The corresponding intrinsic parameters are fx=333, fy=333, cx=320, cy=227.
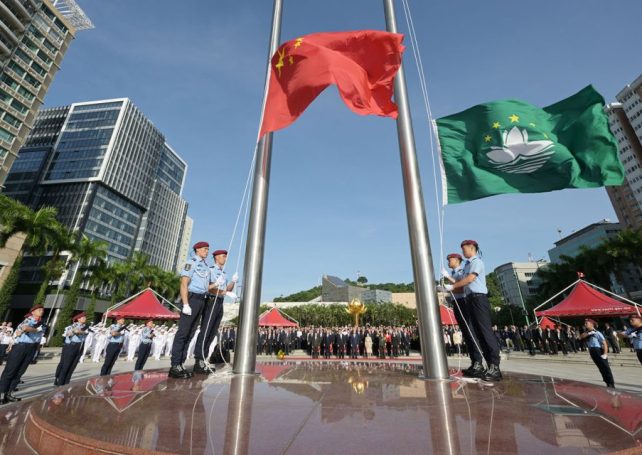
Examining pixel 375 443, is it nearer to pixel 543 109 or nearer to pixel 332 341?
pixel 543 109

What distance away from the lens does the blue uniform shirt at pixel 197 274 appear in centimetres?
585

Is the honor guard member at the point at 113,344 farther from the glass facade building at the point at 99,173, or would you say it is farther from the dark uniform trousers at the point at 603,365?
the glass facade building at the point at 99,173

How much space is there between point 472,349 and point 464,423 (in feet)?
10.9

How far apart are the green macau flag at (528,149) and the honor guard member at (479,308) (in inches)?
58.1

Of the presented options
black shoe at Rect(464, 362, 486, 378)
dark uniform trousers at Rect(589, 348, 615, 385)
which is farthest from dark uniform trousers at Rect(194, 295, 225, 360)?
dark uniform trousers at Rect(589, 348, 615, 385)

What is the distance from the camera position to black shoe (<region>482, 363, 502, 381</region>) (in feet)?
17.0

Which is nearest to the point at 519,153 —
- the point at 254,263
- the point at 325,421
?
A: the point at 254,263

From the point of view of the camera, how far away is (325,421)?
289 cm

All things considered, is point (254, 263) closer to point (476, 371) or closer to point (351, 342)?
point (476, 371)

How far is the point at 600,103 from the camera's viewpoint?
6422mm

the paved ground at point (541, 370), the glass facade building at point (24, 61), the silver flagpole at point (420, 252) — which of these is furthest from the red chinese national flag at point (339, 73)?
the glass facade building at point (24, 61)

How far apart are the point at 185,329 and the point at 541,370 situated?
1582 cm

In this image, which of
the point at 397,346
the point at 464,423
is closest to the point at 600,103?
the point at 464,423

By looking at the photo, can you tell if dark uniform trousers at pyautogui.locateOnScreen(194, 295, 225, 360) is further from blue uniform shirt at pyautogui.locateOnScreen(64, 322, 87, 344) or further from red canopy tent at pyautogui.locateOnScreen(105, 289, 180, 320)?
red canopy tent at pyautogui.locateOnScreen(105, 289, 180, 320)
